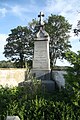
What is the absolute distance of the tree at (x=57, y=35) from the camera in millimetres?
42500

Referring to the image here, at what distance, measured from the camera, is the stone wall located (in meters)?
13.3

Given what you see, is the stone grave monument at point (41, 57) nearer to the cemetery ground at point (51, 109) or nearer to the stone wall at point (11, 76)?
the stone wall at point (11, 76)

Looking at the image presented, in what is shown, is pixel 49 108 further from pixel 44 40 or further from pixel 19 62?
pixel 19 62

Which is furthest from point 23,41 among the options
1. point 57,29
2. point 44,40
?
point 44,40

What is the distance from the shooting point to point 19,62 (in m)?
44.2

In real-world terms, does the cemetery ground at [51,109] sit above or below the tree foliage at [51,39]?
below

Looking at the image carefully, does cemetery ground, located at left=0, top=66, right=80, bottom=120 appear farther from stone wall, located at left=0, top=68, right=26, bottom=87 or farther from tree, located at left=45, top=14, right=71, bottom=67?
tree, located at left=45, top=14, right=71, bottom=67

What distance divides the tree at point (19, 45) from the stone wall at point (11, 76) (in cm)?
2729

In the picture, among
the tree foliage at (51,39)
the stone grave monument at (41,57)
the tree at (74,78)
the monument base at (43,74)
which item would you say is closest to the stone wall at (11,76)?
the monument base at (43,74)

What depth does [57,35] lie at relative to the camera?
4322 centimetres

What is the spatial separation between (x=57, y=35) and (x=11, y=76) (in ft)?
97.0

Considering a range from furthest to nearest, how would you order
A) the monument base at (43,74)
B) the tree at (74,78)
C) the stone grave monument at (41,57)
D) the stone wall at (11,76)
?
the stone grave monument at (41,57) → the monument base at (43,74) → the stone wall at (11,76) → the tree at (74,78)

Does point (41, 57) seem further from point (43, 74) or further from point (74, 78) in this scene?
point (74, 78)

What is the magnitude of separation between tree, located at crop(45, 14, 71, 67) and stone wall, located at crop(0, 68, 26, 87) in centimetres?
2681
